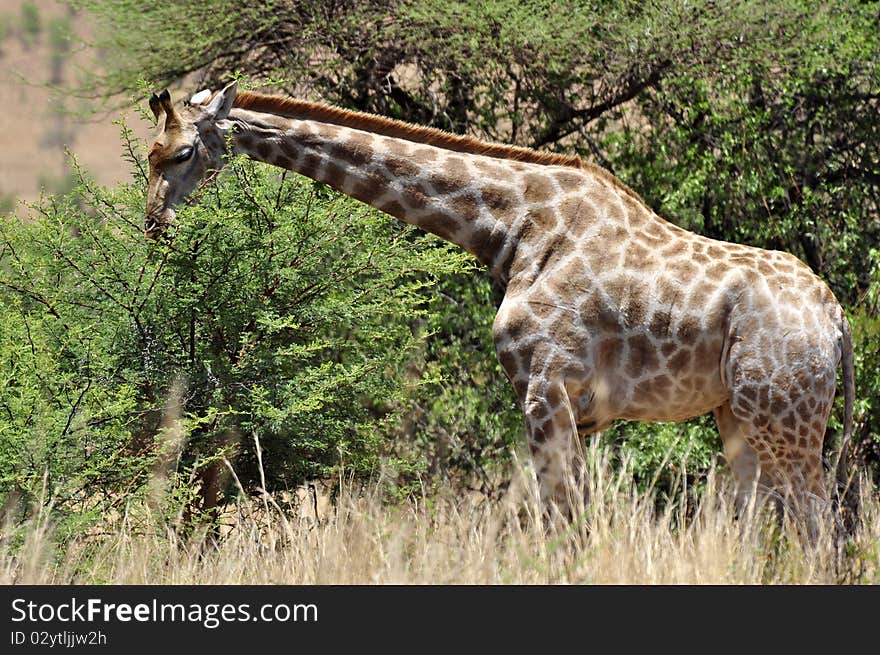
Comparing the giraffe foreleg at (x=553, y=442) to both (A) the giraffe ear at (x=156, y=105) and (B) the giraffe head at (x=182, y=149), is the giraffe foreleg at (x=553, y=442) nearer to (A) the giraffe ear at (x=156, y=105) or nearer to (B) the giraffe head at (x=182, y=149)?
(B) the giraffe head at (x=182, y=149)

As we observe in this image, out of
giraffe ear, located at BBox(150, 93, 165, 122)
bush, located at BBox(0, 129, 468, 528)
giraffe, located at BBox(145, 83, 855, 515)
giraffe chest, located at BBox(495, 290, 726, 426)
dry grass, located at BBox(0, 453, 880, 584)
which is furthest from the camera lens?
bush, located at BBox(0, 129, 468, 528)

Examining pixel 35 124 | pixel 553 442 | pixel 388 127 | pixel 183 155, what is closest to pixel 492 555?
pixel 553 442

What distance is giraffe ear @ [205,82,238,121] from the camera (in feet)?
20.2

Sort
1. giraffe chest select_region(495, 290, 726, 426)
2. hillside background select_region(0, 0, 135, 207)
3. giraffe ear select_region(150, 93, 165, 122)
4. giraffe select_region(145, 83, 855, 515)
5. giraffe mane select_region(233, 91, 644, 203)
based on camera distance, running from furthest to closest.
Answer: hillside background select_region(0, 0, 135, 207) < giraffe mane select_region(233, 91, 644, 203) < giraffe ear select_region(150, 93, 165, 122) < giraffe chest select_region(495, 290, 726, 426) < giraffe select_region(145, 83, 855, 515)

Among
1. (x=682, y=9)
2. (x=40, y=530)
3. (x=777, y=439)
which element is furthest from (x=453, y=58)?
(x=40, y=530)

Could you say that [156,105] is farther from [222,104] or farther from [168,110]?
[222,104]

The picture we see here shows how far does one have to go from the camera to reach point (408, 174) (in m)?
6.22

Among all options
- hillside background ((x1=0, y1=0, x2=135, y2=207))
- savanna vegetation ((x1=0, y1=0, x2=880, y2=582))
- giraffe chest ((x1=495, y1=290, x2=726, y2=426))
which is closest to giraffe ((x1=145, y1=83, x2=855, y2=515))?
giraffe chest ((x1=495, y1=290, x2=726, y2=426))

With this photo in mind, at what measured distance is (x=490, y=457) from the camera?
920cm

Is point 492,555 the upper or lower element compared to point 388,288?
lower

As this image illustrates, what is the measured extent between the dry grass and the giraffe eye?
1.98 meters

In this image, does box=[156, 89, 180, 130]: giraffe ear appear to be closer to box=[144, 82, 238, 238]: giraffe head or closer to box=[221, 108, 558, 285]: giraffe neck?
box=[144, 82, 238, 238]: giraffe head

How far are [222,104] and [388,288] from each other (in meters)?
1.94

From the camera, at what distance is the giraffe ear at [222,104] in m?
6.16
